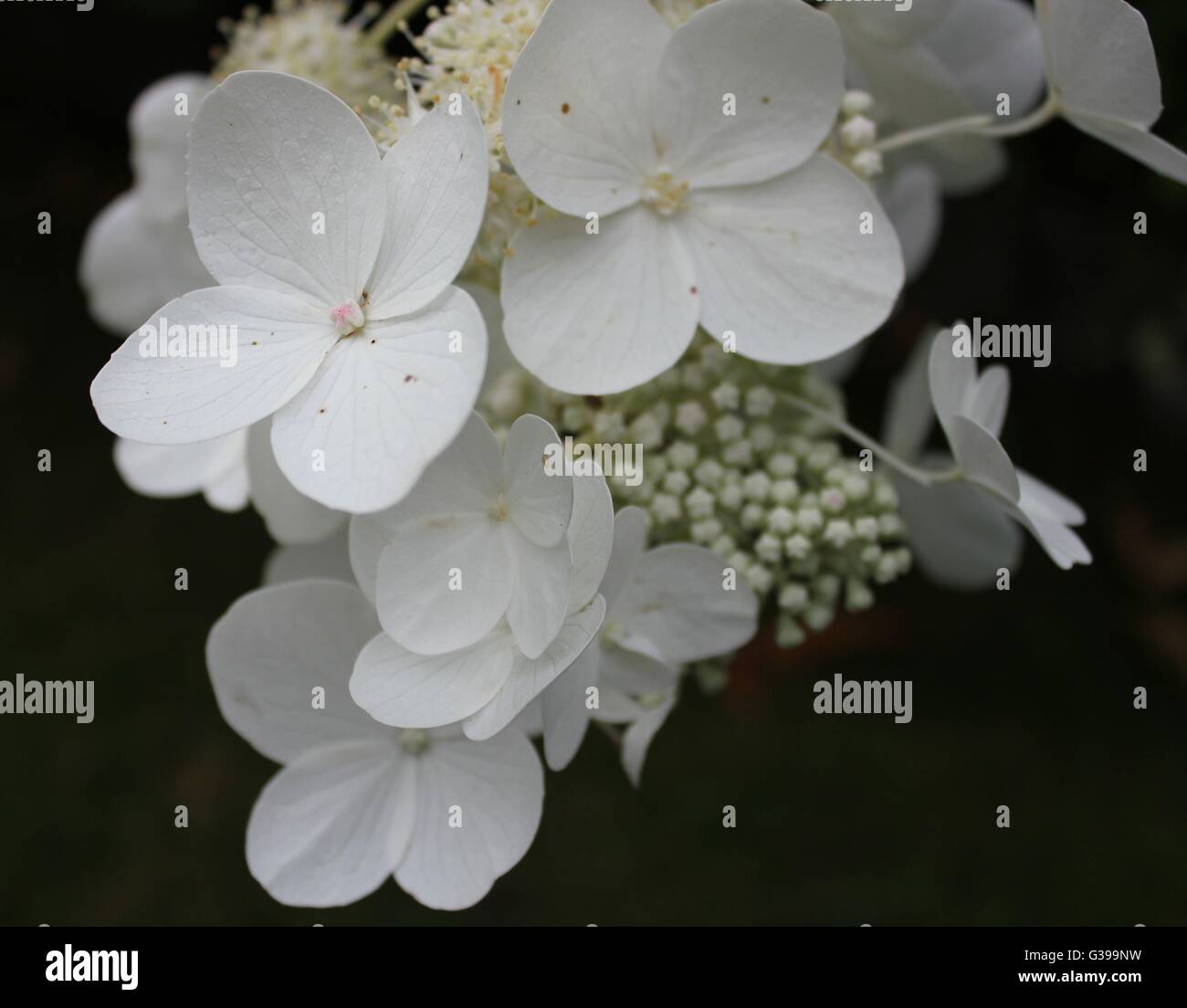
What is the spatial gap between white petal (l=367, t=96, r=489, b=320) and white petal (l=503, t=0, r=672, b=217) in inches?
1.9

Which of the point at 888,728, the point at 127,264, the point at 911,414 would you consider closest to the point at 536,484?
the point at 911,414

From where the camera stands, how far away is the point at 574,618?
28.3 inches

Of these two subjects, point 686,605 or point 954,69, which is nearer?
point 686,605

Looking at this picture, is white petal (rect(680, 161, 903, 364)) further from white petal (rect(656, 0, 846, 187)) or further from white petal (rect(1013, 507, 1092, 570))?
white petal (rect(1013, 507, 1092, 570))

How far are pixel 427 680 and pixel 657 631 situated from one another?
0.63 ft

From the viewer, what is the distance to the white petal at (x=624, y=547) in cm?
77

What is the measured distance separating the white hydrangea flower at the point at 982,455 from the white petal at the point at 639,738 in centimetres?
28

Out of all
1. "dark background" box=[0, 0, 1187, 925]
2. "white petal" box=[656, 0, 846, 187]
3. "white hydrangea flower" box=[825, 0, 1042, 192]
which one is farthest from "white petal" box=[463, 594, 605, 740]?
"dark background" box=[0, 0, 1187, 925]

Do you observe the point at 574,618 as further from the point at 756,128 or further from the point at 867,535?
the point at 756,128

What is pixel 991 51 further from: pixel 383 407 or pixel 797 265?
pixel 383 407

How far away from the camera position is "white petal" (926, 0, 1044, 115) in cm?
106

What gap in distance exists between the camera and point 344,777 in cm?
87

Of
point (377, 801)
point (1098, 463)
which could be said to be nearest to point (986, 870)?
point (1098, 463)

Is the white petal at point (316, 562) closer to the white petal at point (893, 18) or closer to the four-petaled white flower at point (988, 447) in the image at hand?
the four-petaled white flower at point (988, 447)
